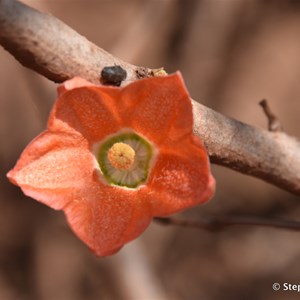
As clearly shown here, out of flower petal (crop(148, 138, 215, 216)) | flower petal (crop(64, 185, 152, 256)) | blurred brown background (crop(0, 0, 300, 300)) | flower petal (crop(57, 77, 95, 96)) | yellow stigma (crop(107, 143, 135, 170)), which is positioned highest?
flower petal (crop(57, 77, 95, 96))

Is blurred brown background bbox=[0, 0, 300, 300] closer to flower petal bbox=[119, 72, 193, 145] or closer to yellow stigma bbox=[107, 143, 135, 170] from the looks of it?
yellow stigma bbox=[107, 143, 135, 170]

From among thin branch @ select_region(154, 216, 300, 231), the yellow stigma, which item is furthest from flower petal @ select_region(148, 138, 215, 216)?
thin branch @ select_region(154, 216, 300, 231)

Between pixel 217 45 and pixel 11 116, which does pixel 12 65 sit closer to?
pixel 11 116

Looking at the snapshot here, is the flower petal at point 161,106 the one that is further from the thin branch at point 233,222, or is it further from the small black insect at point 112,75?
the thin branch at point 233,222

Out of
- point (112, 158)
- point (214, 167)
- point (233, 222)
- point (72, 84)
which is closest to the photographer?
point (72, 84)

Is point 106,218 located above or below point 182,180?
below

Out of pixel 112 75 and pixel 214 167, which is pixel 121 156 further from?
pixel 214 167

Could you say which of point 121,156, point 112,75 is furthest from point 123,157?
point 112,75
